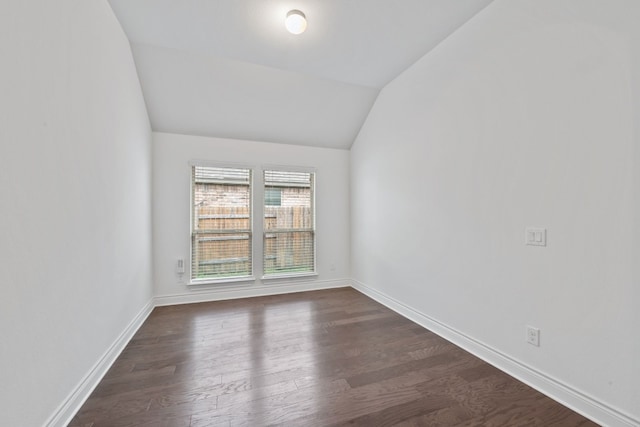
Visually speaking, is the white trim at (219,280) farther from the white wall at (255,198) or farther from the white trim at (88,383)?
the white trim at (88,383)

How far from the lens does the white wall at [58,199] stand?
1.15 meters

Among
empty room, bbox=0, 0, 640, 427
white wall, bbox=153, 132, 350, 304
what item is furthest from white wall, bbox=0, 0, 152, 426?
white wall, bbox=153, 132, 350, 304

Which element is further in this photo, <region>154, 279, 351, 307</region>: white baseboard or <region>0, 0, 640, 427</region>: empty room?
<region>154, 279, 351, 307</region>: white baseboard

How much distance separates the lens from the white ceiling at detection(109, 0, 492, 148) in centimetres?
221

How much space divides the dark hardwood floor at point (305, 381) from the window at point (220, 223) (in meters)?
0.98

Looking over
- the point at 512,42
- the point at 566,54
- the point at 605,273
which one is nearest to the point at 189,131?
the point at 512,42

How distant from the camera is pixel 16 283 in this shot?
1176 millimetres

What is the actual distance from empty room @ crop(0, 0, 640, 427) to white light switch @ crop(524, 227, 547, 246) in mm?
15

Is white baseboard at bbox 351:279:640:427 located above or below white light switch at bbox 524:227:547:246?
below

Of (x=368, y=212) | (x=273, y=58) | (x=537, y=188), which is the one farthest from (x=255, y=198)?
(x=537, y=188)

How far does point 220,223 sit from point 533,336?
3642 millimetres

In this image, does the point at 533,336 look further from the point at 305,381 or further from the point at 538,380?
the point at 305,381

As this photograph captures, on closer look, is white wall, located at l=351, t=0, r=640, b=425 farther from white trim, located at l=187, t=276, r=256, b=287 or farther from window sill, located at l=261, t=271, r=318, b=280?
white trim, located at l=187, t=276, r=256, b=287

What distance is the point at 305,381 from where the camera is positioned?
188 centimetres
